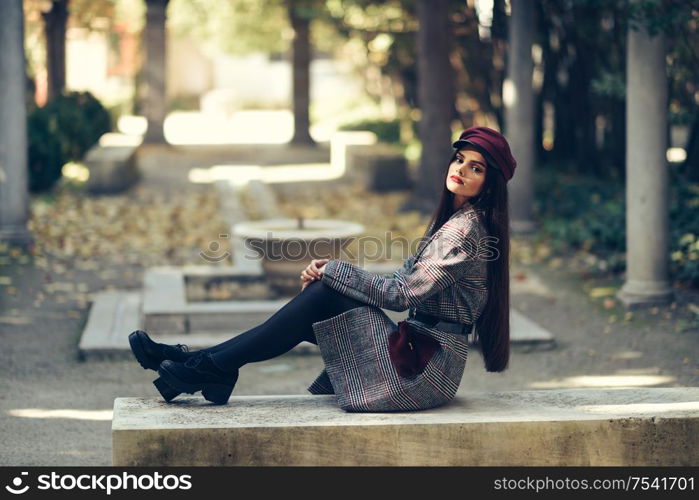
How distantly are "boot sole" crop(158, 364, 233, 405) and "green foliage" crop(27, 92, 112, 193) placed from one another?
11775mm

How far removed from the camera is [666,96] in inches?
368

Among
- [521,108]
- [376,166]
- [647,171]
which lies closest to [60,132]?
[376,166]

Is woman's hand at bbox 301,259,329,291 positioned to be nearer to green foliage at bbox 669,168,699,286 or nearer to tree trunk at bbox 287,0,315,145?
green foliage at bbox 669,168,699,286

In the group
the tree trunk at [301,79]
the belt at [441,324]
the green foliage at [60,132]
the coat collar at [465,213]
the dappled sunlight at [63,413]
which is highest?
the tree trunk at [301,79]

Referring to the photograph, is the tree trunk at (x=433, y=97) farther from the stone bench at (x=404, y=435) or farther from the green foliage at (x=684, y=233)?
the stone bench at (x=404, y=435)

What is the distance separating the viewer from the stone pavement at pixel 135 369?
617 cm

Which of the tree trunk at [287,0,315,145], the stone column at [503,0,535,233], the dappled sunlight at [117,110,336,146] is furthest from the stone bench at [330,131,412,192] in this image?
the dappled sunlight at [117,110,336,146]

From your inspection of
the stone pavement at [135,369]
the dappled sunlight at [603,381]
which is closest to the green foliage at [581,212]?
the stone pavement at [135,369]

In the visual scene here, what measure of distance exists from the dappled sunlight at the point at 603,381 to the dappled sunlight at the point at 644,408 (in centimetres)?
245

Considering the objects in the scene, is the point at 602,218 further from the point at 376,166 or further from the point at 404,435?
the point at 404,435

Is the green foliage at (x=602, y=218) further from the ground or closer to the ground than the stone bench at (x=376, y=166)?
closer to the ground
